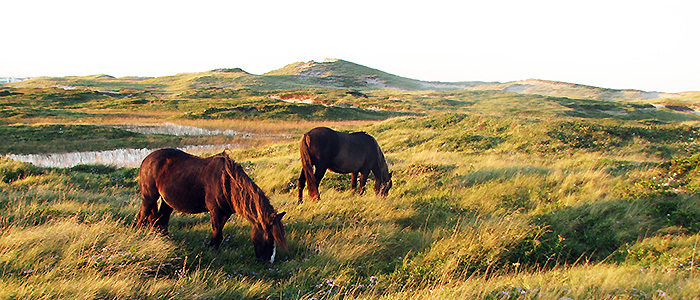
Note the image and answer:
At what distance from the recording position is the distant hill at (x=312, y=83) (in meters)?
104

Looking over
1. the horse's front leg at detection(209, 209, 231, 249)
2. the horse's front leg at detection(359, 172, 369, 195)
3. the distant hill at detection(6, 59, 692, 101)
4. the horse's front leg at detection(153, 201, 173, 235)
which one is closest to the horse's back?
the horse's front leg at detection(153, 201, 173, 235)

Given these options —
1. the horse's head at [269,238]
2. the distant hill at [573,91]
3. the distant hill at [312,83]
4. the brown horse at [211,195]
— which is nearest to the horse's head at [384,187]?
the brown horse at [211,195]

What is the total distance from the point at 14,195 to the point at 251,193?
603cm

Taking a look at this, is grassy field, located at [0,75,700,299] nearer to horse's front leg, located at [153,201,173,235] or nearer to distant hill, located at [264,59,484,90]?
horse's front leg, located at [153,201,173,235]

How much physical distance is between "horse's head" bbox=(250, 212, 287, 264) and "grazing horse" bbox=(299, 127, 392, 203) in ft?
10.8

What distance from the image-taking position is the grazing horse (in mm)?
9289

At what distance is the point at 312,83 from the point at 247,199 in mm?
123412

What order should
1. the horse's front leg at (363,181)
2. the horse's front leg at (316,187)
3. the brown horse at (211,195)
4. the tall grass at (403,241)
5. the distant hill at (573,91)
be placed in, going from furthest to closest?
the distant hill at (573,91) → the horse's front leg at (363,181) → the horse's front leg at (316,187) → the brown horse at (211,195) → the tall grass at (403,241)

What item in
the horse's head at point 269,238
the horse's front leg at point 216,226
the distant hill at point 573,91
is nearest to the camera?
the horse's head at point 269,238

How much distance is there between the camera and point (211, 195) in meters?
5.93

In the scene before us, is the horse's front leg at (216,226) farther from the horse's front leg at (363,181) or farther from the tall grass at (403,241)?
the horse's front leg at (363,181)

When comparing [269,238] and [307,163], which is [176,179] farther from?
[307,163]

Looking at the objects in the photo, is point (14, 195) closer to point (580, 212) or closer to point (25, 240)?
point (25, 240)

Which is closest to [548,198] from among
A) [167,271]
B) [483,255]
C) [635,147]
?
[483,255]
